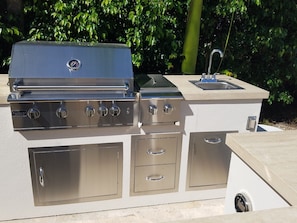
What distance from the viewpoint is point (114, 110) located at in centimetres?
203

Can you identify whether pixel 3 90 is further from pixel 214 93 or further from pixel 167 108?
→ pixel 214 93

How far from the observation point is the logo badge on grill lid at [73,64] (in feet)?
6.64

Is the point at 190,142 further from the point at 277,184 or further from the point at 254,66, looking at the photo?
the point at 254,66

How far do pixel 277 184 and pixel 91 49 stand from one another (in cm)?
167

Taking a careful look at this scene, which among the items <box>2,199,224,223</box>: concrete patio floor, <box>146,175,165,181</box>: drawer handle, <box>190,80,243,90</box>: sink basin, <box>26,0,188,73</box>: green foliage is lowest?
<box>2,199,224,223</box>: concrete patio floor

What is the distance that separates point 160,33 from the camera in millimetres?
3119

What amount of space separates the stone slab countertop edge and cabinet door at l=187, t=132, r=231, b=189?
117cm

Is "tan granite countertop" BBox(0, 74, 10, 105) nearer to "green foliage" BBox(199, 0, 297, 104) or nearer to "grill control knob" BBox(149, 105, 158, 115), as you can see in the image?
"grill control knob" BBox(149, 105, 158, 115)

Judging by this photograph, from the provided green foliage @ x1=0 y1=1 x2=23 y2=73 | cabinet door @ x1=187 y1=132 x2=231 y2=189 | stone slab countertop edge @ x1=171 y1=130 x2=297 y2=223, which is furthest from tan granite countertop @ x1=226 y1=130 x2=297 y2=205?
green foliage @ x1=0 y1=1 x2=23 y2=73

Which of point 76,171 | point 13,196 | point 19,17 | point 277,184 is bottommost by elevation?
point 13,196

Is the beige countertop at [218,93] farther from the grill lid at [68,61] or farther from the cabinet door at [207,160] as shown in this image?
the grill lid at [68,61]

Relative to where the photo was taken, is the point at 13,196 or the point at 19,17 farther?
the point at 19,17

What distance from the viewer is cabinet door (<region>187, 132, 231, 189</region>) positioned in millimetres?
2393

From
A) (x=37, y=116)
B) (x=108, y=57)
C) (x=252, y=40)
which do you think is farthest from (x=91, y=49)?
(x=252, y=40)
